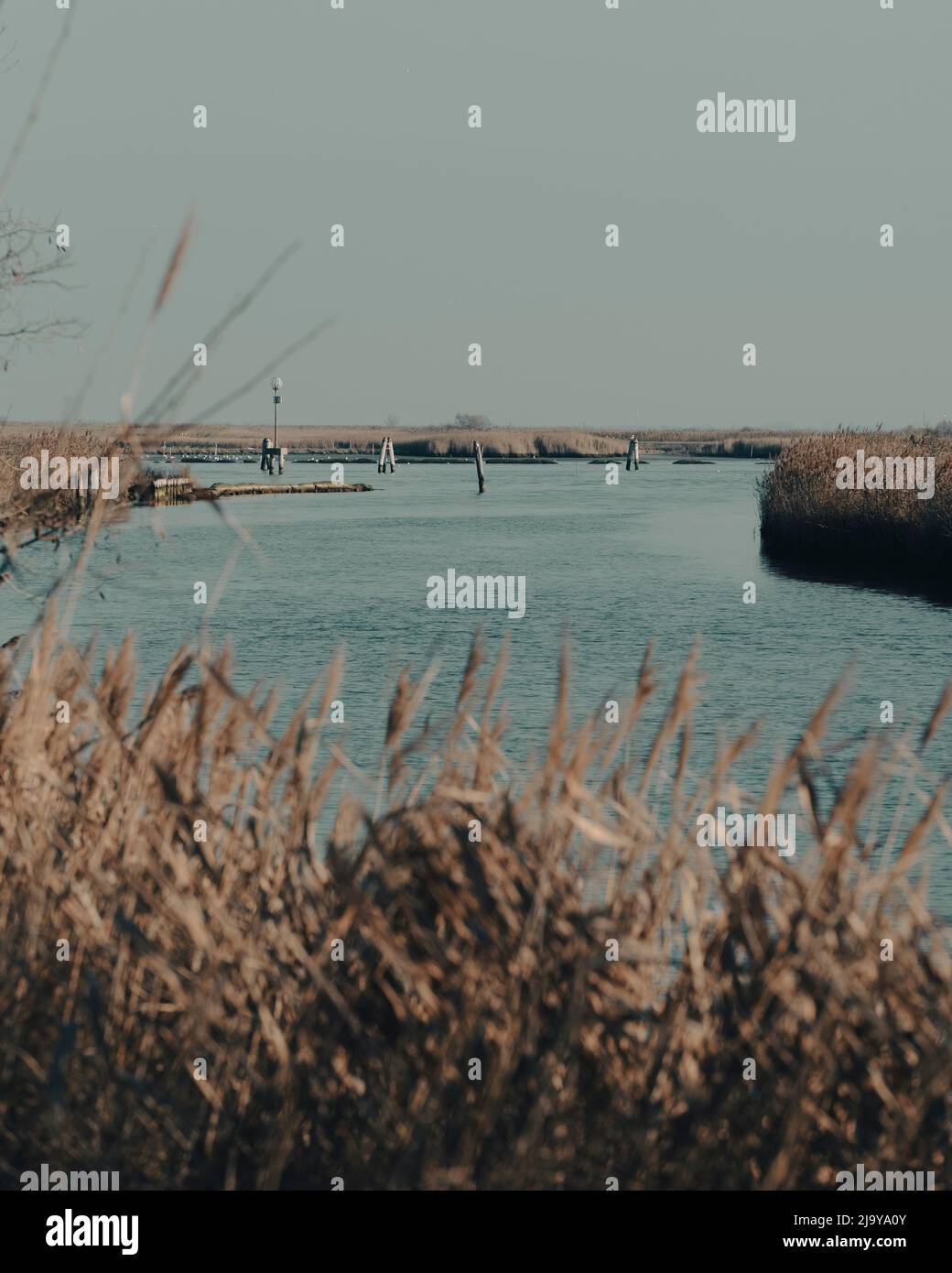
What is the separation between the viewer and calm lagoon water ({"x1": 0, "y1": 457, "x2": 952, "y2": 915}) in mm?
18766

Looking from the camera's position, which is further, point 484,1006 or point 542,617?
point 542,617

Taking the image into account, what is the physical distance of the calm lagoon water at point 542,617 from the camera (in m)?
18.8

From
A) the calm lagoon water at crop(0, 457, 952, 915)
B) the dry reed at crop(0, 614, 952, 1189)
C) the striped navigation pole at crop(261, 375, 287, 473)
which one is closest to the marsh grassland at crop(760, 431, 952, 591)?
the calm lagoon water at crop(0, 457, 952, 915)

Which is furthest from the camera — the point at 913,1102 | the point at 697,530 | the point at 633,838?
the point at 697,530

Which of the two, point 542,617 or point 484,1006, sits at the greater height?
point 484,1006

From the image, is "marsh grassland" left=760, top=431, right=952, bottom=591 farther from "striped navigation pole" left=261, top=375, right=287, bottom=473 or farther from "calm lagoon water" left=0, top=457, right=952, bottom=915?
"striped navigation pole" left=261, top=375, right=287, bottom=473

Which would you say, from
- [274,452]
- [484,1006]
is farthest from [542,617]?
[274,452]

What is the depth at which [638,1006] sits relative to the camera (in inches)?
153

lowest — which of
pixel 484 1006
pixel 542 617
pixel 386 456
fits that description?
pixel 542 617

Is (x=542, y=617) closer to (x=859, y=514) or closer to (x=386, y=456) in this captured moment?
(x=859, y=514)

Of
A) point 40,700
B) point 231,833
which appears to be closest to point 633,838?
point 231,833

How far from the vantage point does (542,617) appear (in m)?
28.6
